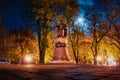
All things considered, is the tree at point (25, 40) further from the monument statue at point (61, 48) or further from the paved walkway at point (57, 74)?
the paved walkway at point (57, 74)

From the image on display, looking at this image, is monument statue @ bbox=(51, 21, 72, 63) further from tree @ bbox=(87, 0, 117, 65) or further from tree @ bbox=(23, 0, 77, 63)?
tree @ bbox=(87, 0, 117, 65)

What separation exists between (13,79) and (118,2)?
132 ft

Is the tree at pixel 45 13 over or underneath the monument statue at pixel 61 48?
over

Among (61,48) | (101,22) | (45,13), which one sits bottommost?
(61,48)

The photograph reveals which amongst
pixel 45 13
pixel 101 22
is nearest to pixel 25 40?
pixel 101 22

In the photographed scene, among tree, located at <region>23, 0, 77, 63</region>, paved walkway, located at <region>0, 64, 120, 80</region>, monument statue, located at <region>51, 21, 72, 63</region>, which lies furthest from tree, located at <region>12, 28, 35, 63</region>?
paved walkway, located at <region>0, 64, 120, 80</region>

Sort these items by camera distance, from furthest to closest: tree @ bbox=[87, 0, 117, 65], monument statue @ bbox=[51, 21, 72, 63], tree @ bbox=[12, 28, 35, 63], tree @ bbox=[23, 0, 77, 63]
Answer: tree @ bbox=[12, 28, 35, 63] → tree @ bbox=[87, 0, 117, 65] → tree @ bbox=[23, 0, 77, 63] → monument statue @ bbox=[51, 21, 72, 63]

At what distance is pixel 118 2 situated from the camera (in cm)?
4534

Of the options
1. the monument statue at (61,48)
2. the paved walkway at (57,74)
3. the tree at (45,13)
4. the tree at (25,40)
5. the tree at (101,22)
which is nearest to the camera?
the paved walkway at (57,74)

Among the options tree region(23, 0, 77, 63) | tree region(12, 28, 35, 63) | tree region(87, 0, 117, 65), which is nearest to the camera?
tree region(23, 0, 77, 63)

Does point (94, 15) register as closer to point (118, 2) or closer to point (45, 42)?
point (118, 2)

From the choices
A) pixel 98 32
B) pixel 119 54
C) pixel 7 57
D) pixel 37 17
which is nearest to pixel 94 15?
pixel 98 32

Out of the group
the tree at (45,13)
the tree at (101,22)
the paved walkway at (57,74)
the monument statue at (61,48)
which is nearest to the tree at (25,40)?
the tree at (101,22)

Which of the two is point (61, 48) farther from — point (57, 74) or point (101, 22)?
point (101, 22)
